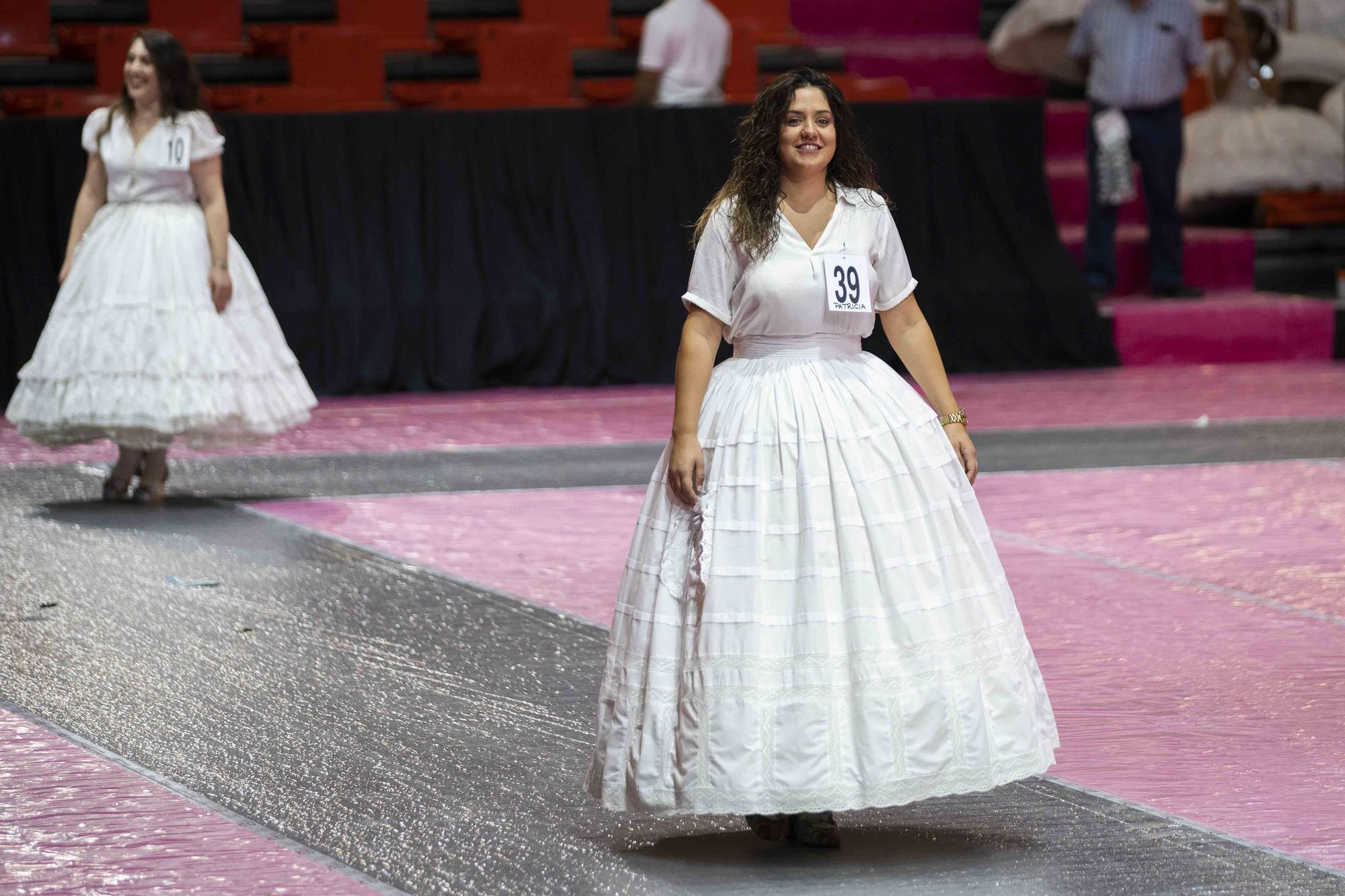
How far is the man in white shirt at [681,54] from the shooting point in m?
11.4

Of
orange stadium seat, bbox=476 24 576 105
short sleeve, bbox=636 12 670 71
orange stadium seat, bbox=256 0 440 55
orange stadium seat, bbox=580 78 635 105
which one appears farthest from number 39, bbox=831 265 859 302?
orange stadium seat, bbox=256 0 440 55

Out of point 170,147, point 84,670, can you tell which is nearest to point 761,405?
point 84,670

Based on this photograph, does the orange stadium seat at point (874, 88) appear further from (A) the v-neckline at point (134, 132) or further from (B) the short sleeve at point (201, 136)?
(A) the v-neckline at point (134, 132)

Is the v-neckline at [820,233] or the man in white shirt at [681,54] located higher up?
the man in white shirt at [681,54]

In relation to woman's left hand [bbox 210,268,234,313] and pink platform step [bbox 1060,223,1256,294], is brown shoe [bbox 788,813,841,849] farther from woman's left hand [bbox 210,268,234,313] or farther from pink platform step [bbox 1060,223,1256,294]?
pink platform step [bbox 1060,223,1256,294]

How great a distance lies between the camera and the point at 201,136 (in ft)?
23.8

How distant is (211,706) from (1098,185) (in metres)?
8.33

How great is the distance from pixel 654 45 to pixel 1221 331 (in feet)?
12.3

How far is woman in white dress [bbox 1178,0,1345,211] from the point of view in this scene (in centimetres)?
1339

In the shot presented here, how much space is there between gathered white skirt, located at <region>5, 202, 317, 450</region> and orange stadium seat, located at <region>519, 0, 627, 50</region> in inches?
245

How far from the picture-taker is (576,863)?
11.7 ft

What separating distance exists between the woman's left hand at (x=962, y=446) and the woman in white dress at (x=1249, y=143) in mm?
10007

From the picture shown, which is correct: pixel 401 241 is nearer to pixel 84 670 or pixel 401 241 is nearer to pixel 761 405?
pixel 84 670

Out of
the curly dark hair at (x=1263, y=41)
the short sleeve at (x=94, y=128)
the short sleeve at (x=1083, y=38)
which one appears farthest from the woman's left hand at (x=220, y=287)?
the curly dark hair at (x=1263, y=41)
